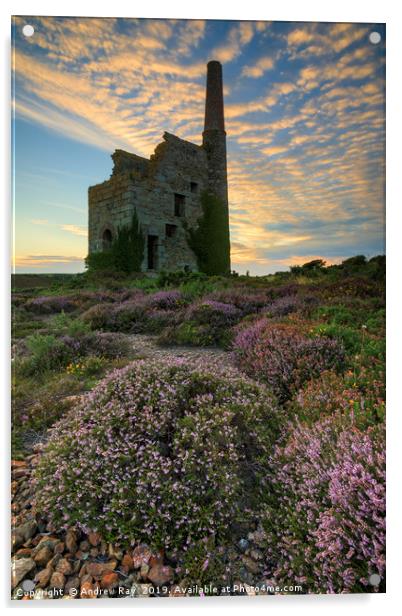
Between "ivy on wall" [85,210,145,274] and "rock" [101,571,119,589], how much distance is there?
32.3 ft

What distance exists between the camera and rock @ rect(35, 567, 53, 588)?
2.24 metres

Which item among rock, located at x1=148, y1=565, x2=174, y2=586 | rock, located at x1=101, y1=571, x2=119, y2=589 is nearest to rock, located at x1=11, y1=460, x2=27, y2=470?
rock, located at x1=101, y1=571, x2=119, y2=589

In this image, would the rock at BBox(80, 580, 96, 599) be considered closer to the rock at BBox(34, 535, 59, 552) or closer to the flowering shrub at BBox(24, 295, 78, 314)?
the rock at BBox(34, 535, 59, 552)

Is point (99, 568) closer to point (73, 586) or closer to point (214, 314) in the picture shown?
point (73, 586)

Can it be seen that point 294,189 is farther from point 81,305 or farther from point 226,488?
point 81,305

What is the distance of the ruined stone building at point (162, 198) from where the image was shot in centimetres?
1353

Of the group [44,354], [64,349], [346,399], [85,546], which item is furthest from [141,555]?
[64,349]

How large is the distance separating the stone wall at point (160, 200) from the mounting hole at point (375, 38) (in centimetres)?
973

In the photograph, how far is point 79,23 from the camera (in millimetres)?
3234

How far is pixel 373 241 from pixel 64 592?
3.43 metres

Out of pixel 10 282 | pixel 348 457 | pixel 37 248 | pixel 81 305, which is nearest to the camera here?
pixel 348 457

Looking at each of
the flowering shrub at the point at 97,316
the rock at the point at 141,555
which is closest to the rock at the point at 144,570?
the rock at the point at 141,555

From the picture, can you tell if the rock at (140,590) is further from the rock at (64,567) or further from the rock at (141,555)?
the rock at (64,567)
